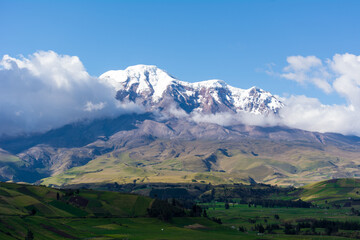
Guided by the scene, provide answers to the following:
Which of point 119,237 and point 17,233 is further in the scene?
point 119,237

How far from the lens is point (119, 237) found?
192 meters

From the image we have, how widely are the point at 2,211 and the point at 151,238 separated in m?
73.1

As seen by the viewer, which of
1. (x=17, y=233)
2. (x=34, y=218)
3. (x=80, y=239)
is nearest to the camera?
(x=17, y=233)

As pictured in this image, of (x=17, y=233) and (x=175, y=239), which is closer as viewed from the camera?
(x=17, y=233)

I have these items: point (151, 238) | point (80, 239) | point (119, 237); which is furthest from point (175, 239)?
point (80, 239)

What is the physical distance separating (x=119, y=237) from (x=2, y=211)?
2275 inches

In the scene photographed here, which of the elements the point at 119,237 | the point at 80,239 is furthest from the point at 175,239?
the point at 80,239

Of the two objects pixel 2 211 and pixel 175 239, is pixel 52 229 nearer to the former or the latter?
pixel 2 211

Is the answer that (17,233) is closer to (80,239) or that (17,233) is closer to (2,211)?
(80,239)

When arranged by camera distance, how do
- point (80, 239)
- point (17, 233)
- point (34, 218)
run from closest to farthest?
point (17, 233)
point (80, 239)
point (34, 218)

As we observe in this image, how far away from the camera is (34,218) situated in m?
192

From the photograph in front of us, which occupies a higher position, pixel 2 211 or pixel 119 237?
pixel 2 211

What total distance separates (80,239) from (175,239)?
47.9 metres

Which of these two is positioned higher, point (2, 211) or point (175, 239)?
point (2, 211)
